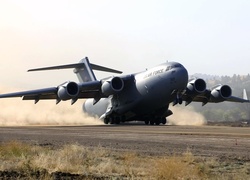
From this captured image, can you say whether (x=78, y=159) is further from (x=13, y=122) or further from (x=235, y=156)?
(x=13, y=122)

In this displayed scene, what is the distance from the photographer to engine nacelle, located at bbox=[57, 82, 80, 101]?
4094 cm

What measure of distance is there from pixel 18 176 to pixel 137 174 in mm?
2533

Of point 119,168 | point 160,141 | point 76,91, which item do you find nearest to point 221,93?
point 76,91

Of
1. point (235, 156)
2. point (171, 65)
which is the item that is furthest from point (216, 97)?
point (235, 156)

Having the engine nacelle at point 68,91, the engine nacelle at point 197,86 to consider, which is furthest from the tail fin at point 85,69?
the engine nacelle at point 197,86

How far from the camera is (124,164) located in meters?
11.8

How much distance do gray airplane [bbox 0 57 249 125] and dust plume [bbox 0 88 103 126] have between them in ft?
31.0

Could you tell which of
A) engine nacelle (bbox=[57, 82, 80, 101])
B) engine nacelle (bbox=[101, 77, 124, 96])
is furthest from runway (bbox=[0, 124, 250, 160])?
engine nacelle (bbox=[101, 77, 124, 96])

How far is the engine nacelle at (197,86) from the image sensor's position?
44625 mm

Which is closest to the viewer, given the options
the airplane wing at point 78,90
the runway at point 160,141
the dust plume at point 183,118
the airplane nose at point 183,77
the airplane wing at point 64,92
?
the runway at point 160,141

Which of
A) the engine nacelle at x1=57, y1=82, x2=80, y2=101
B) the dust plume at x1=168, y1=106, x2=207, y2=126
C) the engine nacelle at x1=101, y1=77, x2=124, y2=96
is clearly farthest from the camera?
the dust plume at x1=168, y1=106, x2=207, y2=126

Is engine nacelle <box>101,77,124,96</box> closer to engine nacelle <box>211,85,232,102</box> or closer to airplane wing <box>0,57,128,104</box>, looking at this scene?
airplane wing <box>0,57,128,104</box>

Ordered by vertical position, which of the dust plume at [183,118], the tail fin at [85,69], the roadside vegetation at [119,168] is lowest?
the dust plume at [183,118]

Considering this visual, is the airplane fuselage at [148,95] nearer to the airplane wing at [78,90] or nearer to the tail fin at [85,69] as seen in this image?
the airplane wing at [78,90]
